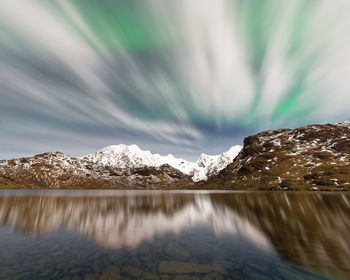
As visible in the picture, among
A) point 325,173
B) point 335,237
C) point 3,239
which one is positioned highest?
point 325,173

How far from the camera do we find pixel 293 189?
609 feet

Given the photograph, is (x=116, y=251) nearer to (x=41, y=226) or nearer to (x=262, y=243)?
(x=262, y=243)

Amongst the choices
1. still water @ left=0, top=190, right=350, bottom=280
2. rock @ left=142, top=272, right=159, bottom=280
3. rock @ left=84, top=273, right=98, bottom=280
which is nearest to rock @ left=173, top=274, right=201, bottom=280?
still water @ left=0, top=190, right=350, bottom=280

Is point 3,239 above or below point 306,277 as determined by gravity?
above

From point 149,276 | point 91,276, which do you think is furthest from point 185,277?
point 91,276

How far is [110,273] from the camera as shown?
587 inches

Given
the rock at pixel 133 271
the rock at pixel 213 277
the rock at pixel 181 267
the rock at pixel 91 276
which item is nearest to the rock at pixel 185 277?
the rock at pixel 213 277

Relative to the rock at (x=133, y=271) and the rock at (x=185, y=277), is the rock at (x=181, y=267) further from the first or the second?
the rock at (x=133, y=271)

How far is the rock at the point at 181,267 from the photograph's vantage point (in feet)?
51.0

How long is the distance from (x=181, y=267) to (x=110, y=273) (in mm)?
6302

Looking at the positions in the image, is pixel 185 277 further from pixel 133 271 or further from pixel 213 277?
pixel 133 271

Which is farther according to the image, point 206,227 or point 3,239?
point 206,227

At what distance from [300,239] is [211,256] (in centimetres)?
1468

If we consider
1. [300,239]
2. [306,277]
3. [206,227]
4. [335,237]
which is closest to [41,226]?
[206,227]
